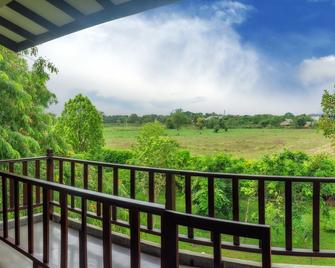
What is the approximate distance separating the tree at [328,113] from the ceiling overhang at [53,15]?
19.8ft

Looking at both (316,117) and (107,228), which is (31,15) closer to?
(107,228)

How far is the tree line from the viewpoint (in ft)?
28.7

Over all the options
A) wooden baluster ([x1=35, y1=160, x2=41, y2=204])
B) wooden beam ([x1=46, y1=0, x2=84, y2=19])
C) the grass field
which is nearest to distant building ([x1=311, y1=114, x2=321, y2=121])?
the grass field

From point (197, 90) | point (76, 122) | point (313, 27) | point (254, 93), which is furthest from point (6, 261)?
point (313, 27)

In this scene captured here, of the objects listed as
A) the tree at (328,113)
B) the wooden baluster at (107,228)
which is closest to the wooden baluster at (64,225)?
the wooden baluster at (107,228)

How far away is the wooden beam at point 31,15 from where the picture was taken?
2.63 metres

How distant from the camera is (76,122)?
31.4ft

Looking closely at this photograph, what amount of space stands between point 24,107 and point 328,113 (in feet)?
21.5

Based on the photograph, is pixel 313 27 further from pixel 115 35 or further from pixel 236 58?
pixel 115 35

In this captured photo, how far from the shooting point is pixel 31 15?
2.73m

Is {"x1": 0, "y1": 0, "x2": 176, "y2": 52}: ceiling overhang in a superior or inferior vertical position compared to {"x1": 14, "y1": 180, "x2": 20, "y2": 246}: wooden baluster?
superior

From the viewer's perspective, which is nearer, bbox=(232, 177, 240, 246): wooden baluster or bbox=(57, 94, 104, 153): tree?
bbox=(232, 177, 240, 246): wooden baluster

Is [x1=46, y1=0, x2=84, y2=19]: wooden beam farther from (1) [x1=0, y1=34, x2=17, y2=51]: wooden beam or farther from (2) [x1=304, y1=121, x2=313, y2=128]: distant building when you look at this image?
(2) [x1=304, y1=121, x2=313, y2=128]: distant building

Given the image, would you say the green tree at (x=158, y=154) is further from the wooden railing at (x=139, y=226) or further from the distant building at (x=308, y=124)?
the wooden railing at (x=139, y=226)
